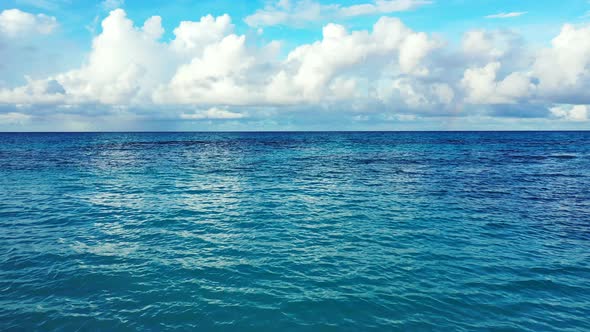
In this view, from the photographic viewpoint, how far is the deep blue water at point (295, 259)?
1292 cm

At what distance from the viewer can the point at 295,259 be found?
18.0 metres

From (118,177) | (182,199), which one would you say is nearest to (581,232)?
(182,199)

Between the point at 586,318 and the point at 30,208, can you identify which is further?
the point at 30,208

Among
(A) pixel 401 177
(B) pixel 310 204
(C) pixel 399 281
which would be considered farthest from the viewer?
(A) pixel 401 177

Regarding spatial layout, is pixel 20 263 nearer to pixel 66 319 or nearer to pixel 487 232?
pixel 66 319

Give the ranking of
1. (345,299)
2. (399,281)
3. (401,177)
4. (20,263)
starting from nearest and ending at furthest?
(345,299), (399,281), (20,263), (401,177)

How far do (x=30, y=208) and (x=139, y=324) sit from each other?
77.9 feet

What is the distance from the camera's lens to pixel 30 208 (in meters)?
28.7

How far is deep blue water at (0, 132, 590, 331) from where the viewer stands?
12.9 meters

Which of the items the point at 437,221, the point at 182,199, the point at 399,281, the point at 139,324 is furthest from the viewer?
the point at 182,199

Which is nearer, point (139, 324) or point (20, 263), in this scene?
point (139, 324)

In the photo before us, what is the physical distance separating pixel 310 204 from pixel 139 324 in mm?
19906

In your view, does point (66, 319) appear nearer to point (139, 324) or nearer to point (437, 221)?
point (139, 324)

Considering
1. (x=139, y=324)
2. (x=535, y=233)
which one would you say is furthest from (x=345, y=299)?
(x=535, y=233)
